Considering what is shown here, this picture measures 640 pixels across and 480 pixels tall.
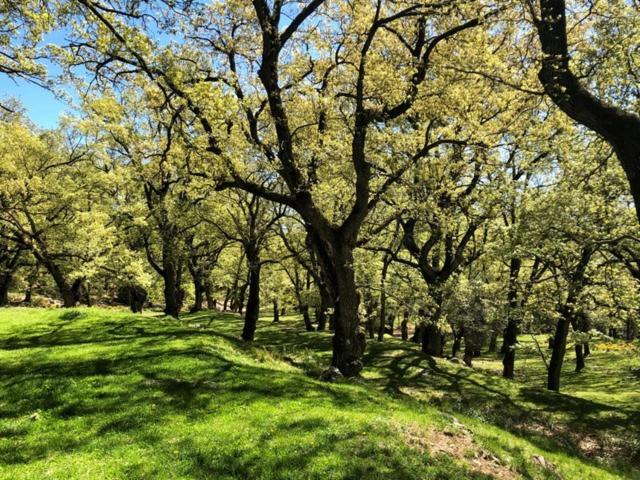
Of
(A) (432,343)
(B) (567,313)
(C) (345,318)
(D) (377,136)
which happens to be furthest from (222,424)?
(A) (432,343)

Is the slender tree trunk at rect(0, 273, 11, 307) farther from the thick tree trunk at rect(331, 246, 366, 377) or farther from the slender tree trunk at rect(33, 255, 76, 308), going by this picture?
Answer: the thick tree trunk at rect(331, 246, 366, 377)

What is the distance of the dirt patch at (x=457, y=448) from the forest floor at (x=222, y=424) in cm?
5

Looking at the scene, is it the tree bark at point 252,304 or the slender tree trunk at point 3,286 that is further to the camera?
the slender tree trunk at point 3,286

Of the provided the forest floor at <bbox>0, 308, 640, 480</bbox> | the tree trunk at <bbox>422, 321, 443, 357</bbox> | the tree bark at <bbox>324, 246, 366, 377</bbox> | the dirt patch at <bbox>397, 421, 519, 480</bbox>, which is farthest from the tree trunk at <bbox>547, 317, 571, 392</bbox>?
the dirt patch at <bbox>397, 421, 519, 480</bbox>

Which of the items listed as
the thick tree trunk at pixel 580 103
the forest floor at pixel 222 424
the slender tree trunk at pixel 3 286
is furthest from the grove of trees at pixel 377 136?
the slender tree trunk at pixel 3 286

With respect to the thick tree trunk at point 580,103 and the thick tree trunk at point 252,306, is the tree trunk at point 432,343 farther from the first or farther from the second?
the thick tree trunk at point 580,103

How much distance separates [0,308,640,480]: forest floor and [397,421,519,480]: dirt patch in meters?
0.05

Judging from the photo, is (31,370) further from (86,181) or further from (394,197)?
(86,181)

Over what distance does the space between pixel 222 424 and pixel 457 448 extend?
5.72 m

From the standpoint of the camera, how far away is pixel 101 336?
20.9 m

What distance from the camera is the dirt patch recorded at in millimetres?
10484

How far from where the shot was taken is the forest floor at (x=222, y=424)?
30.7 feet

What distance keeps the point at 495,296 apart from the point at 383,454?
72.2 feet

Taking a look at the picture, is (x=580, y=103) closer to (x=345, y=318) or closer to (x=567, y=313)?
(x=345, y=318)
